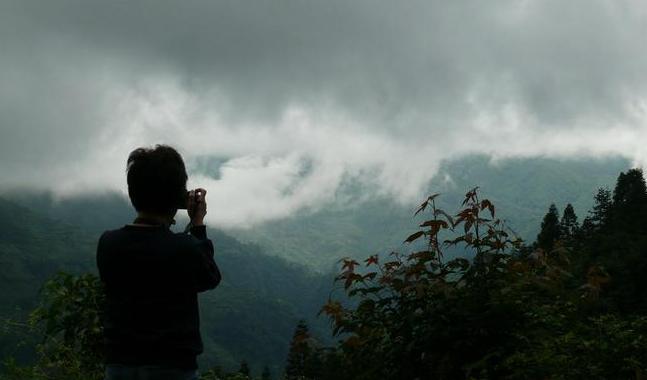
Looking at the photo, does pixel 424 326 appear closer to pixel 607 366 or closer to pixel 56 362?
pixel 607 366

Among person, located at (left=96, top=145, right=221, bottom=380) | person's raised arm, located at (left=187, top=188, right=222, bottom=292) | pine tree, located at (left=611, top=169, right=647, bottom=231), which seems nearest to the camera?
person, located at (left=96, top=145, right=221, bottom=380)

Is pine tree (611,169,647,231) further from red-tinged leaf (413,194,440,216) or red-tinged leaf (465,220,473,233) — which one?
red-tinged leaf (465,220,473,233)

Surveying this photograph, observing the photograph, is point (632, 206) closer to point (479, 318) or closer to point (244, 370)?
point (244, 370)

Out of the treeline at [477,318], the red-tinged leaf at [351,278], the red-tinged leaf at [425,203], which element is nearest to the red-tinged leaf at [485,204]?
the treeline at [477,318]

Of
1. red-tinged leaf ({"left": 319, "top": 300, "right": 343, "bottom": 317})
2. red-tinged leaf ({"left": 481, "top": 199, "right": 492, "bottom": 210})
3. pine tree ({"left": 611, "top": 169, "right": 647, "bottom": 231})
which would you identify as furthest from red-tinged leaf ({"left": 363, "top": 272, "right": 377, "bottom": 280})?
pine tree ({"left": 611, "top": 169, "right": 647, "bottom": 231})

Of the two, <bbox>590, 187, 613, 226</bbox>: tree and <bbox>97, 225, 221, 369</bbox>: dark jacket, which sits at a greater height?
<bbox>590, 187, 613, 226</bbox>: tree

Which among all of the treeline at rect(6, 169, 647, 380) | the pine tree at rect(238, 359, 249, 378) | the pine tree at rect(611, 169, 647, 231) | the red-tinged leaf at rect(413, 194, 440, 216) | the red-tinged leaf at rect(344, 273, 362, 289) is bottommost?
the pine tree at rect(238, 359, 249, 378)

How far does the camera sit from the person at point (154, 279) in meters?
3.29

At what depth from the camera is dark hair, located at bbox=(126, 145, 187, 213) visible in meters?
3.43

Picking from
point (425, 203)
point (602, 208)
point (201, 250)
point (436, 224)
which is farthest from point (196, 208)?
point (602, 208)

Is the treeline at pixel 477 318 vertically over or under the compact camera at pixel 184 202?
under

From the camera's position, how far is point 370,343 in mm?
4789

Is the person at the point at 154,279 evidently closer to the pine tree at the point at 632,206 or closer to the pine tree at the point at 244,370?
the pine tree at the point at 244,370

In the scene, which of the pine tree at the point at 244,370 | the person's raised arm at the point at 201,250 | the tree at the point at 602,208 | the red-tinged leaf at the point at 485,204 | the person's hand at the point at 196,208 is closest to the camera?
the person's raised arm at the point at 201,250
